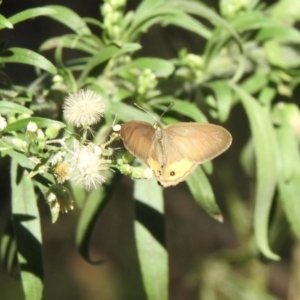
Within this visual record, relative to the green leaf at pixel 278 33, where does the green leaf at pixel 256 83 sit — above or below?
below

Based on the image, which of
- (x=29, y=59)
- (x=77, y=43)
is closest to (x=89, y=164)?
(x=29, y=59)

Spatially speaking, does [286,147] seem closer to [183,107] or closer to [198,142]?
[183,107]

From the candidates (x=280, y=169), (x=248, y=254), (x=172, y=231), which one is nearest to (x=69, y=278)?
(x=172, y=231)

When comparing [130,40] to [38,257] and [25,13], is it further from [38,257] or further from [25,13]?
[38,257]

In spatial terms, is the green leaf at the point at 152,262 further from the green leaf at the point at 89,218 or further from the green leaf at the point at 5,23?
the green leaf at the point at 5,23

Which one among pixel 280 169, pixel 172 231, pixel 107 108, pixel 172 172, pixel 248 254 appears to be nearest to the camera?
pixel 172 172

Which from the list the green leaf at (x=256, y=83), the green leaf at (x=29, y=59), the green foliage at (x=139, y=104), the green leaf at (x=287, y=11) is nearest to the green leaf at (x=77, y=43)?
the green foliage at (x=139, y=104)
